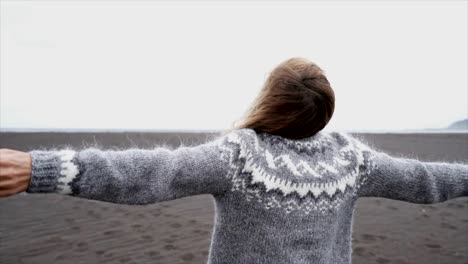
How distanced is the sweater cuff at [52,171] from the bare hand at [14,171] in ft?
0.04

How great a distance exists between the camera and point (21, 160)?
3.36ft

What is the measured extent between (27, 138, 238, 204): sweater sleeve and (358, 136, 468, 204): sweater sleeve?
0.59 m

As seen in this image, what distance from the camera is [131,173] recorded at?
1.17m

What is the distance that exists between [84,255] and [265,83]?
4524mm

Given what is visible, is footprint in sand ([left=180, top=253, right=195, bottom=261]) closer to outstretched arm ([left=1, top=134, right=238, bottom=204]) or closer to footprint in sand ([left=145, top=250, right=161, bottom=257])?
footprint in sand ([left=145, top=250, right=161, bottom=257])

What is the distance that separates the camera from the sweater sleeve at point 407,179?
5.03 feet

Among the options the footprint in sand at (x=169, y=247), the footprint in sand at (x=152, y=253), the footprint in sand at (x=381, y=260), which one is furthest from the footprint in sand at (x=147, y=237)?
the footprint in sand at (x=381, y=260)

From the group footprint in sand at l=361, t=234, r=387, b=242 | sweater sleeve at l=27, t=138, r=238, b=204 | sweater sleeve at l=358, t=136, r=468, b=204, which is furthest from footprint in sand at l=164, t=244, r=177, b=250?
sweater sleeve at l=27, t=138, r=238, b=204

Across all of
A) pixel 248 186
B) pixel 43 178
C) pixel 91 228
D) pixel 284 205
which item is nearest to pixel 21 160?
pixel 43 178

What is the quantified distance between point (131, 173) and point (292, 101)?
1.91 feet

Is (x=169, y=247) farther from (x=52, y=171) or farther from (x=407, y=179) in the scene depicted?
(x=52, y=171)

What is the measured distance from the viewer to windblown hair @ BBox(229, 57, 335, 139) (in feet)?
4.52

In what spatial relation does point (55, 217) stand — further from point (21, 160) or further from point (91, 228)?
point (21, 160)

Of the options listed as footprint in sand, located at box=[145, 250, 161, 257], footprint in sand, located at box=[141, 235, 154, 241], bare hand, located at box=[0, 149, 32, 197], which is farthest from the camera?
footprint in sand, located at box=[141, 235, 154, 241]
